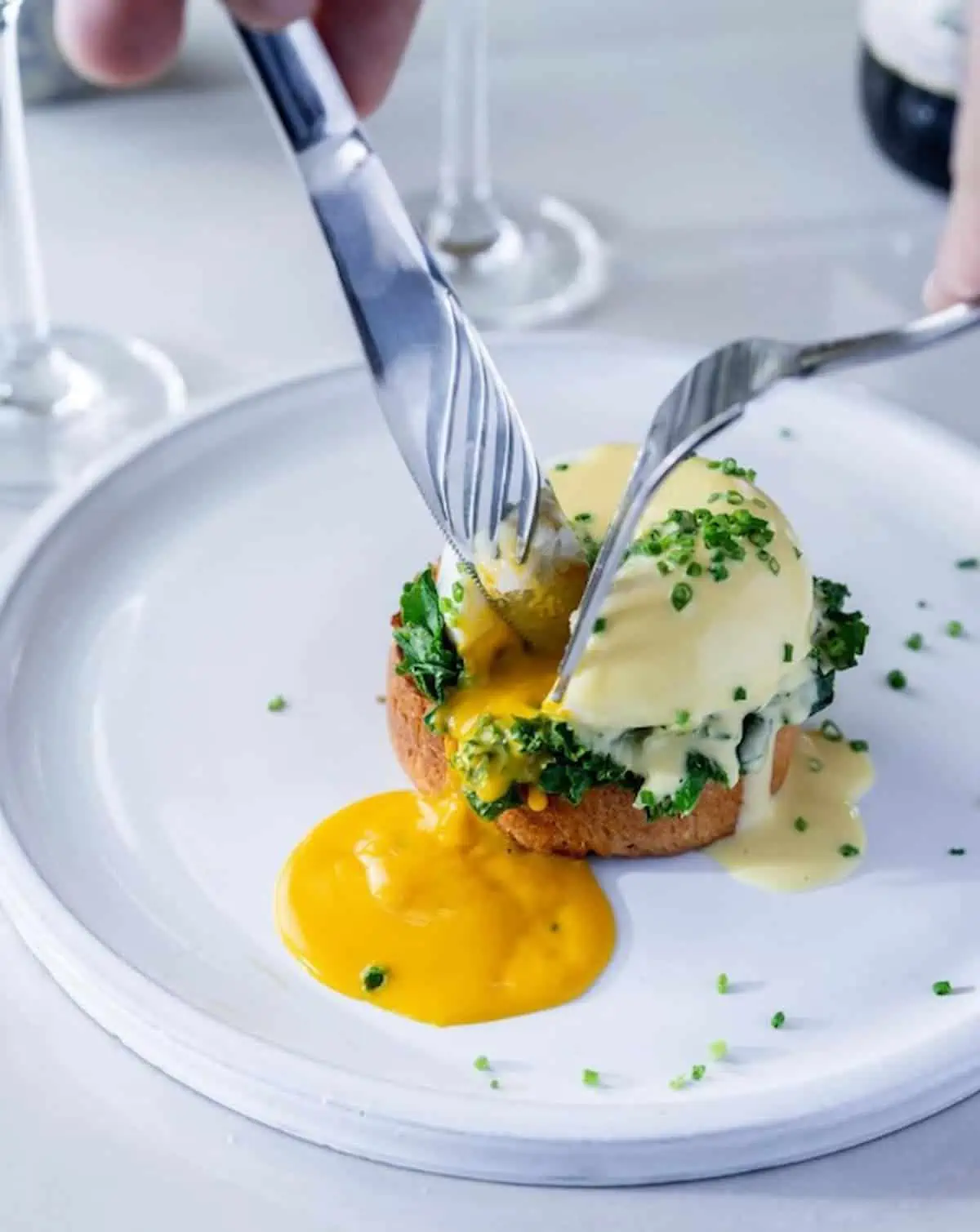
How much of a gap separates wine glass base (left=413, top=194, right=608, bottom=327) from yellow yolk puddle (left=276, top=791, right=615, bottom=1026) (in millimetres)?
981

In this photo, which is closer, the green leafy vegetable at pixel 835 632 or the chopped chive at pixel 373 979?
the chopped chive at pixel 373 979

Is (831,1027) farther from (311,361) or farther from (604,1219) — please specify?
(311,361)

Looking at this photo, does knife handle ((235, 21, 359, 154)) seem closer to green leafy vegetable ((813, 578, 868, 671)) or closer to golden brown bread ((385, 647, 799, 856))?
golden brown bread ((385, 647, 799, 856))

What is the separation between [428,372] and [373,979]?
1.75 feet

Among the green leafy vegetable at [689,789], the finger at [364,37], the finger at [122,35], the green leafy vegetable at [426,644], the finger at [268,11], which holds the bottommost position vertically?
the green leafy vegetable at [689,789]

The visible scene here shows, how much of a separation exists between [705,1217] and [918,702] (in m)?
0.65

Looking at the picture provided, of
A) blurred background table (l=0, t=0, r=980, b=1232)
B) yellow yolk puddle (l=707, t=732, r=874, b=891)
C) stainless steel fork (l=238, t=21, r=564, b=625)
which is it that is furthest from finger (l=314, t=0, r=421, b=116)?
yellow yolk puddle (l=707, t=732, r=874, b=891)

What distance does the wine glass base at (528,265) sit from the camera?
2451mm

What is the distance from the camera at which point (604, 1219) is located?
133 cm

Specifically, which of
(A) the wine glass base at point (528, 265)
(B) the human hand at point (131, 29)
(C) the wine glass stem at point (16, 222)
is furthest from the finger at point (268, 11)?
(A) the wine glass base at point (528, 265)

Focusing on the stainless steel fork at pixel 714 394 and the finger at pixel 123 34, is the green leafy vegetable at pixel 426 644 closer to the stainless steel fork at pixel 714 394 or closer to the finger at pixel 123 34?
the stainless steel fork at pixel 714 394

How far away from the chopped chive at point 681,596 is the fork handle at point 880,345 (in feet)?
0.73

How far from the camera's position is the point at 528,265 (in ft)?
8.35

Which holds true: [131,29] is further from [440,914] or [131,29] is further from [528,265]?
[528,265]
